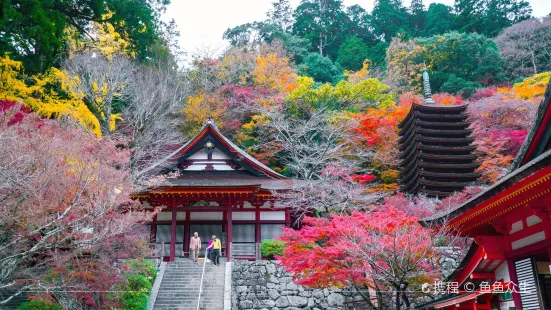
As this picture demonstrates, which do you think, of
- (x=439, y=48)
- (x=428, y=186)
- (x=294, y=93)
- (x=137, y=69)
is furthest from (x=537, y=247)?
(x=439, y=48)

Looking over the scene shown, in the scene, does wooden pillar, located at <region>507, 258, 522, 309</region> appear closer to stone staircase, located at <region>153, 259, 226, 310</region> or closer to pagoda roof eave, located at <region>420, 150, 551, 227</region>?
pagoda roof eave, located at <region>420, 150, 551, 227</region>

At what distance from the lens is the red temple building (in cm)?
581

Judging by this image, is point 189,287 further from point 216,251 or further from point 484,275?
point 484,275

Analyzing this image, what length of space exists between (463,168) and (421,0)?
122 feet

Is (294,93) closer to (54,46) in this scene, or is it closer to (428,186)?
(428,186)

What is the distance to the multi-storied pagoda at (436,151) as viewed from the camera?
932 inches

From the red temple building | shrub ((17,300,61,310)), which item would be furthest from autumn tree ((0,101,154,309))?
the red temple building

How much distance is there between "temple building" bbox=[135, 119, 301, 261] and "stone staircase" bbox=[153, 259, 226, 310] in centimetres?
133

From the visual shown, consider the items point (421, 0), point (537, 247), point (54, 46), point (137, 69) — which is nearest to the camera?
point (537, 247)

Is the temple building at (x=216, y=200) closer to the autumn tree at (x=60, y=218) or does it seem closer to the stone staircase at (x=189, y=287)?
the stone staircase at (x=189, y=287)

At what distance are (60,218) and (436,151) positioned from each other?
20829 millimetres

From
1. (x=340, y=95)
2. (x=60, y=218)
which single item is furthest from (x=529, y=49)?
(x=60, y=218)

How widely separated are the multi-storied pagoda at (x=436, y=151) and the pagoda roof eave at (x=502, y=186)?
16.4 m

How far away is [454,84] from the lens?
36.7m
